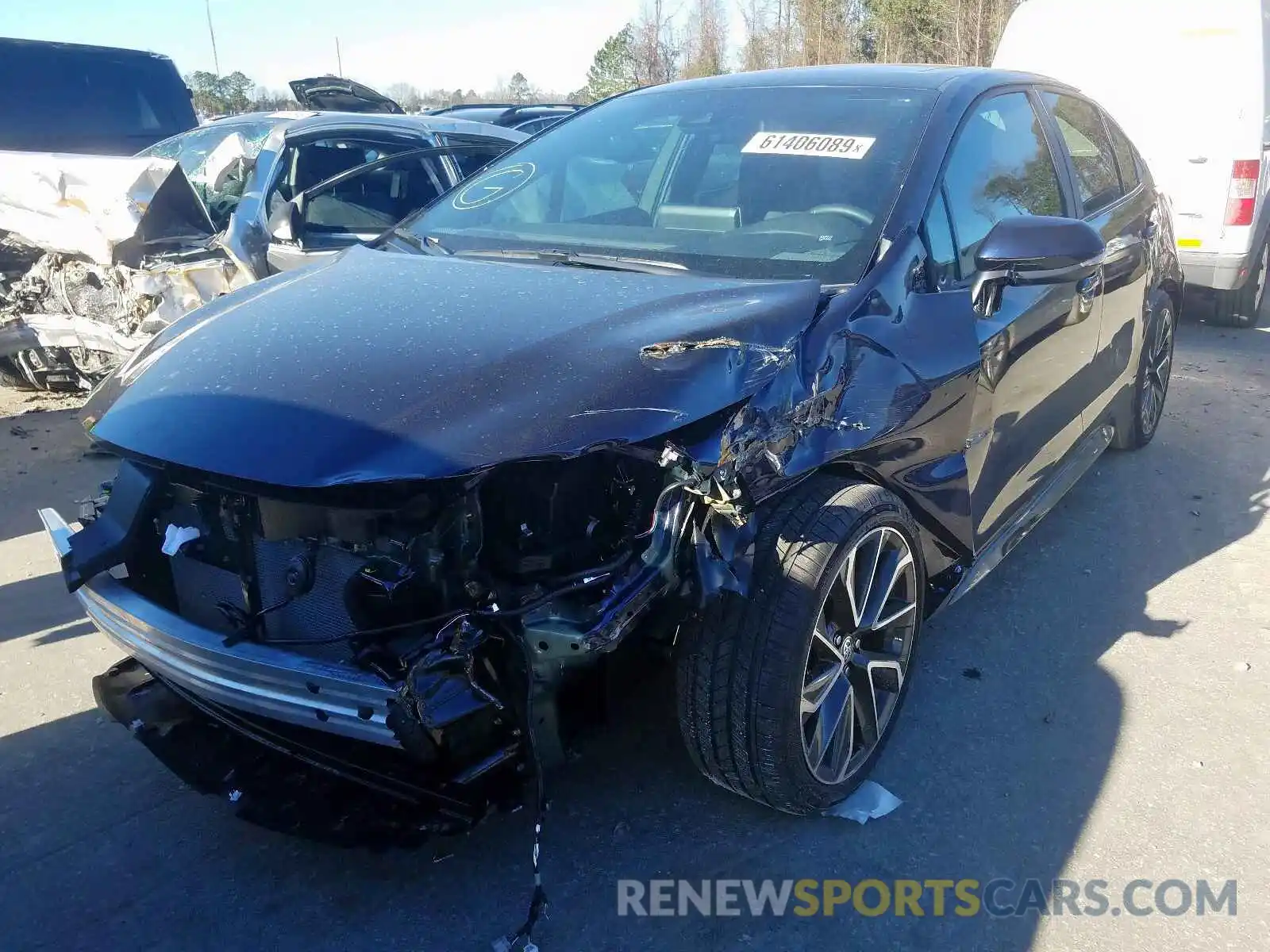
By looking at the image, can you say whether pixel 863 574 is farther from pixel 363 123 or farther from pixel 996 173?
pixel 363 123

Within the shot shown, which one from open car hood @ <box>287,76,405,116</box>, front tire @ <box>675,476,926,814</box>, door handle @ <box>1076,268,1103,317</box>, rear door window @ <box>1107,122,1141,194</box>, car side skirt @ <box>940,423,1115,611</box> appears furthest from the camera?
open car hood @ <box>287,76,405,116</box>

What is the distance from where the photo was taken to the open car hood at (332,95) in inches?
382

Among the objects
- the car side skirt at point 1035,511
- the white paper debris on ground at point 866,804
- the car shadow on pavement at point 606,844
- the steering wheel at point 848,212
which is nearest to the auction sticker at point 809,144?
the steering wheel at point 848,212

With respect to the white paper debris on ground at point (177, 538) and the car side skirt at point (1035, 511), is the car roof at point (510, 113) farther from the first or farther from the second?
the white paper debris on ground at point (177, 538)

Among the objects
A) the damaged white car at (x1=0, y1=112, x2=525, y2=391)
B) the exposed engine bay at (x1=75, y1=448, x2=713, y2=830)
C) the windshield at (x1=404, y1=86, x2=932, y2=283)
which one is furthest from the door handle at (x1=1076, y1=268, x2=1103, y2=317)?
the damaged white car at (x1=0, y1=112, x2=525, y2=391)

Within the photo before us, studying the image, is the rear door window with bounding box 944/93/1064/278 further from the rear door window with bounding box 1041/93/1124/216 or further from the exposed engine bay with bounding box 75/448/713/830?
the exposed engine bay with bounding box 75/448/713/830

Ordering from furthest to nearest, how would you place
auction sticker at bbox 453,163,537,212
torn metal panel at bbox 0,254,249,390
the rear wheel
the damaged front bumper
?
torn metal panel at bbox 0,254,249,390 < the rear wheel < auction sticker at bbox 453,163,537,212 < the damaged front bumper

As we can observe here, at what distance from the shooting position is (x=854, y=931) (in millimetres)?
2285

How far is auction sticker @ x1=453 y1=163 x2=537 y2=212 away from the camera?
136 inches

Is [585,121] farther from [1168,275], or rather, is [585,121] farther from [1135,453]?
[1135,453]

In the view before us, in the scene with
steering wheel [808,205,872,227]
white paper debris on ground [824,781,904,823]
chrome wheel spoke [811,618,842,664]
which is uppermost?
steering wheel [808,205,872,227]

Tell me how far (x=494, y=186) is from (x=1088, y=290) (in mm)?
2152

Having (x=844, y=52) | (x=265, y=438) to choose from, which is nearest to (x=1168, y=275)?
(x=265, y=438)

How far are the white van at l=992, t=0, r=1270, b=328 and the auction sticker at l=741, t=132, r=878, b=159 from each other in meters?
5.64
